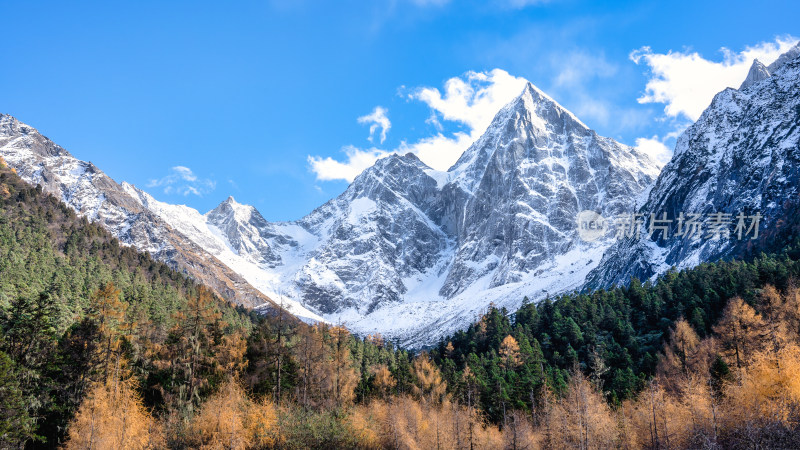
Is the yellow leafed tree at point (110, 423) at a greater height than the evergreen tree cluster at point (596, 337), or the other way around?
the evergreen tree cluster at point (596, 337)

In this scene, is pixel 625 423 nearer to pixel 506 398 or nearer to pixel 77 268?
pixel 506 398

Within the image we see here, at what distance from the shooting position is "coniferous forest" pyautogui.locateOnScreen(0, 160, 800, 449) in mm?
46188

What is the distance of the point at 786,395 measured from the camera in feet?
150

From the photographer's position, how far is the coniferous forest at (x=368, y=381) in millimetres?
46188

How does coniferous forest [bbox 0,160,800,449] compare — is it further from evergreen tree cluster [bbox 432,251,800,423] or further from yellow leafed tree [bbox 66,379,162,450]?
evergreen tree cluster [bbox 432,251,800,423]

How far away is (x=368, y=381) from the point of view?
8731cm

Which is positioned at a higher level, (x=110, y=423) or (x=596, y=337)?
(x=596, y=337)

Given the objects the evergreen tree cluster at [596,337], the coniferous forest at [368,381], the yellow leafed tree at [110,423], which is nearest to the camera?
the yellow leafed tree at [110,423]

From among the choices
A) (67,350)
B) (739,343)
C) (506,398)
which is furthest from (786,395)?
(67,350)

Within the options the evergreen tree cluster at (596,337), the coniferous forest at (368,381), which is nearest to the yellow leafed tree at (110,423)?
the coniferous forest at (368,381)

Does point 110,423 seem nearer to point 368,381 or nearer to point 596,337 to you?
point 368,381

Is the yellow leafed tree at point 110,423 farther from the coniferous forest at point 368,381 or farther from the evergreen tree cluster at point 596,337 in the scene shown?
the evergreen tree cluster at point 596,337

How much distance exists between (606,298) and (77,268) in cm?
11404

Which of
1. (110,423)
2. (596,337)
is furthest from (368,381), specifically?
(110,423)
